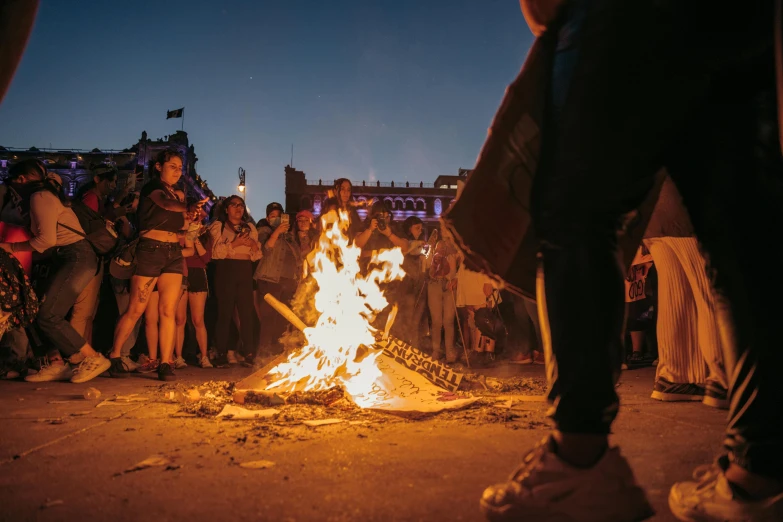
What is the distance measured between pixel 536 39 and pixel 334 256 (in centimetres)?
406

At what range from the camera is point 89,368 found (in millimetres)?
5332

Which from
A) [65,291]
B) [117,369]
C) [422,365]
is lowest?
[117,369]

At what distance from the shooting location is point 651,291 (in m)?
8.72

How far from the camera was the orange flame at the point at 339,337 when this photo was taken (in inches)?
166

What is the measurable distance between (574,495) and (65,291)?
5703 mm

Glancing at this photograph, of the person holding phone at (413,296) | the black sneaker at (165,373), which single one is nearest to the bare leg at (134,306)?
the black sneaker at (165,373)

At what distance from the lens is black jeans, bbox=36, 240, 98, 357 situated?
17.6ft

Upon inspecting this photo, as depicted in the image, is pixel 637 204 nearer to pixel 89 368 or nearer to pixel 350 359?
pixel 350 359

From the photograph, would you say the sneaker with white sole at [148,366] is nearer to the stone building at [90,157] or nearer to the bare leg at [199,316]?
the bare leg at [199,316]

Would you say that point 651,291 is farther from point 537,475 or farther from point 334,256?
point 537,475

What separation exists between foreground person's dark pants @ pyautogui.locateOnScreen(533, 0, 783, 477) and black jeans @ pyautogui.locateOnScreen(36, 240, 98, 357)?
17.9 feet

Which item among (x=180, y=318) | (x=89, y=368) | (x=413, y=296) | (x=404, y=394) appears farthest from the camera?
(x=413, y=296)

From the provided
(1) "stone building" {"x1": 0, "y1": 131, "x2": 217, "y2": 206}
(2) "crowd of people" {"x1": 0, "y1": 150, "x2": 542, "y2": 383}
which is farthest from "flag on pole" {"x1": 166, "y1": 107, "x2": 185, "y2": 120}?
(2) "crowd of people" {"x1": 0, "y1": 150, "x2": 542, "y2": 383}

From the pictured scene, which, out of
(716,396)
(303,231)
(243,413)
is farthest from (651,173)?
(303,231)
